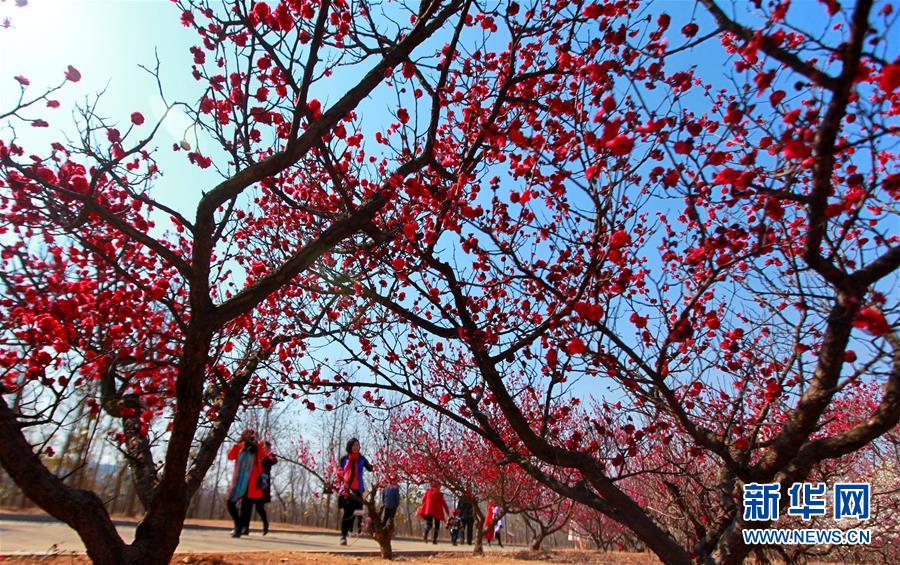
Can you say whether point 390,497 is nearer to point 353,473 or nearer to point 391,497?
point 391,497

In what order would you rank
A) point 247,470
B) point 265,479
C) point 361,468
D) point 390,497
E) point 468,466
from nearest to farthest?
point 247,470 → point 361,468 → point 265,479 → point 390,497 → point 468,466

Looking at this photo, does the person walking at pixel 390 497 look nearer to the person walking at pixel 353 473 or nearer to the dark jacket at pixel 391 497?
the dark jacket at pixel 391 497

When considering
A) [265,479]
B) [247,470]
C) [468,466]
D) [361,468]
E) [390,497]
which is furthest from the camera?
[468,466]

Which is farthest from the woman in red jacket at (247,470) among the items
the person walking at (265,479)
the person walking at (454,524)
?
the person walking at (454,524)

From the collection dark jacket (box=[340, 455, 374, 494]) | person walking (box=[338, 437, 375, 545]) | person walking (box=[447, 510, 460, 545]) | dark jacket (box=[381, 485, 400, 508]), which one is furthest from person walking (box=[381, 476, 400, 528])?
person walking (box=[447, 510, 460, 545])

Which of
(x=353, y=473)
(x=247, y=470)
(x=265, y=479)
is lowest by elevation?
(x=265, y=479)

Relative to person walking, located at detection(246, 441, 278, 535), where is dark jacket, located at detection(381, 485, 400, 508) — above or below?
below

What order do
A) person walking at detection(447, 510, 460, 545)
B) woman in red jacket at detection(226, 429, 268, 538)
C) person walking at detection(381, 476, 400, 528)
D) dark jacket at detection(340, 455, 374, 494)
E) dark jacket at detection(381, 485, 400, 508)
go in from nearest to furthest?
woman in red jacket at detection(226, 429, 268, 538) → dark jacket at detection(340, 455, 374, 494) → person walking at detection(381, 476, 400, 528) → dark jacket at detection(381, 485, 400, 508) → person walking at detection(447, 510, 460, 545)

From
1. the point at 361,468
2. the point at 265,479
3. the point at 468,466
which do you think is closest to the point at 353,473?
the point at 361,468

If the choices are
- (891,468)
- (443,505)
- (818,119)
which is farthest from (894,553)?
(818,119)

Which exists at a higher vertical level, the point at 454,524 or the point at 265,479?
the point at 265,479

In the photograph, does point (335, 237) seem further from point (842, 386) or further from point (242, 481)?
point (242, 481)

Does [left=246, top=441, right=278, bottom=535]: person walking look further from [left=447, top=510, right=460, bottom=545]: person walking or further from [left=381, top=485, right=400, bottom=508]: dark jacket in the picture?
[left=447, top=510, right=460, bottom=545]: person walking

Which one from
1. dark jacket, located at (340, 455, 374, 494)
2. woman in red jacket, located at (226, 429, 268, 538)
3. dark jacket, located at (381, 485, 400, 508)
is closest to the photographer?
woman in red jacket, located at (226, 429, 268, 538)
